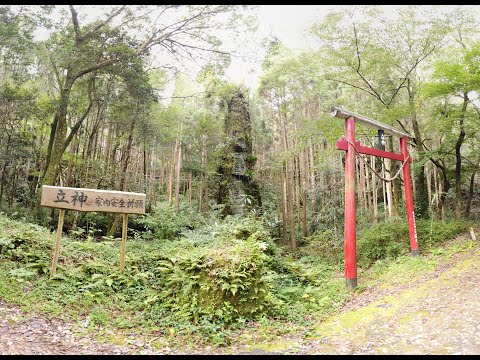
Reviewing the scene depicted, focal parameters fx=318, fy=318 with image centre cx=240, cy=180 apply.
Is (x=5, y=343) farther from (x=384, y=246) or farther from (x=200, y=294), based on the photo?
(x=384, y=246)

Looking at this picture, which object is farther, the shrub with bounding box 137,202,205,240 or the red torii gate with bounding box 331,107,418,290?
the shrub with bounding box 137,202,205,240

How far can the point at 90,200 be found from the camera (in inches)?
264

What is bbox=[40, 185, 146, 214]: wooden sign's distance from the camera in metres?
6.27

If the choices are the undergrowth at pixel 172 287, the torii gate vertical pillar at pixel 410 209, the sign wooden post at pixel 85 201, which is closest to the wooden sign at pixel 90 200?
the sign wooden post at pixel 85 201

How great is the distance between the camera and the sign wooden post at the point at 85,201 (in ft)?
20.3

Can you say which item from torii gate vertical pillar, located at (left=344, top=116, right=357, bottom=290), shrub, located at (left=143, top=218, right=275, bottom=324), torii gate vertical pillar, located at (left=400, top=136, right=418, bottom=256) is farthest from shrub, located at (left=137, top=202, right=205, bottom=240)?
torii gate vertical pillar, located at (left=400, top=136, right=418, bottom=256)

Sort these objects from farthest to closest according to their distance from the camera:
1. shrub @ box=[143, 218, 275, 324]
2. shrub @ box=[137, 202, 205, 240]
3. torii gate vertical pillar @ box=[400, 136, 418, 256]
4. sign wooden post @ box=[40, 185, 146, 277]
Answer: shrub @ box=[137, 202, 205, 240], torii gate vertical pillar @ box=[400, 136, 418, 256], sign wooden post @ box=[40, 185, 146, 277], shrub @ box=[143, 218, 275, 324]

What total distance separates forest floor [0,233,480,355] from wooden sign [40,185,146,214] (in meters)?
2.03

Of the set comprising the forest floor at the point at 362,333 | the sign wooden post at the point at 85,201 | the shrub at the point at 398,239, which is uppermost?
the sign wooden post at the point at 85,201

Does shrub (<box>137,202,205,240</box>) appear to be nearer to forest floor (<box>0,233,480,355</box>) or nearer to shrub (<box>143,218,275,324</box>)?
shrub (<box>143,218,275,324</box>)

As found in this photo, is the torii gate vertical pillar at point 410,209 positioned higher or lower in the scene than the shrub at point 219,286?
higher

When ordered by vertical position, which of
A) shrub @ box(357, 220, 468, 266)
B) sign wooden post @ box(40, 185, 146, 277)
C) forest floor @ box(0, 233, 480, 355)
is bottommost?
forest floor @ box(0, 233, 480, 355)

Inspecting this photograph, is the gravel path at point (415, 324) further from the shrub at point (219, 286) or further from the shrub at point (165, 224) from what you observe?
the shrub at point (165, 224)

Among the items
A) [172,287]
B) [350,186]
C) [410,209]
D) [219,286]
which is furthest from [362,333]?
[410,209]
